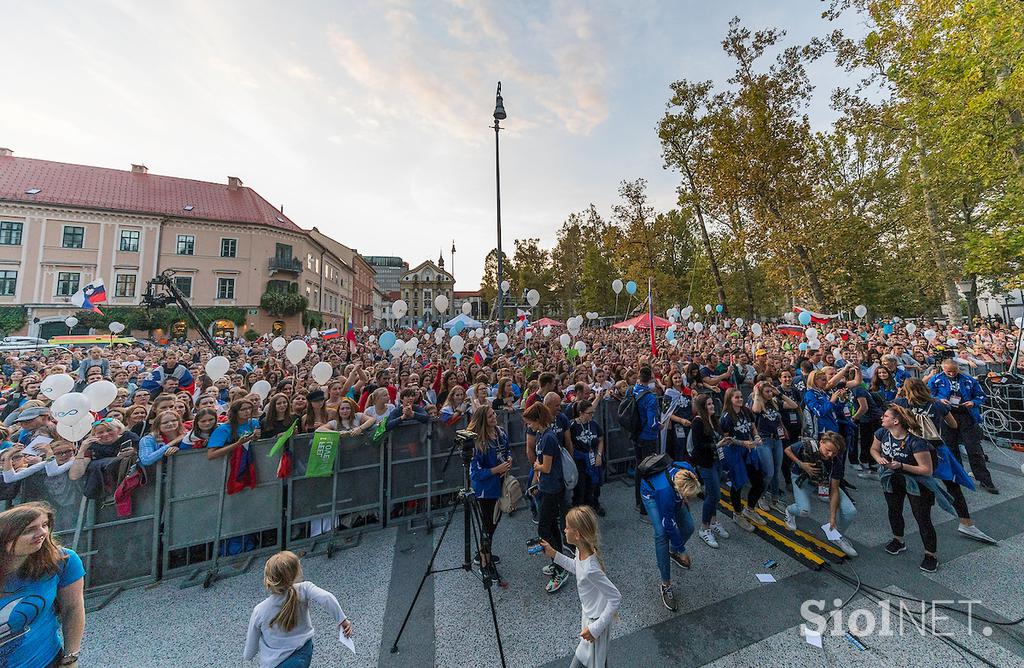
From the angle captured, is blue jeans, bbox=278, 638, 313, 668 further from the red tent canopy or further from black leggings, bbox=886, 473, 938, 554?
the red tent canopy

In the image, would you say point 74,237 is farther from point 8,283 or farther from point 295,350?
point 295,350

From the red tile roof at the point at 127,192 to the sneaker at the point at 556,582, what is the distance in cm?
4114

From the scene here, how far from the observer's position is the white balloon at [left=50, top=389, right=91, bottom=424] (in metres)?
4.22

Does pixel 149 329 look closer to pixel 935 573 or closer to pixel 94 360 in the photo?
pixel 94 360

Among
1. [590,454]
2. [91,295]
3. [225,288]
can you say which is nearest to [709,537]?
[590,454]

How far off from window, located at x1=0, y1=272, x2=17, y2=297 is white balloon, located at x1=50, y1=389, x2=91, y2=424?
135 ft

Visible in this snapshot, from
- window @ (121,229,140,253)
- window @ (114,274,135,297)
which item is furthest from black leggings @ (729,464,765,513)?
window @ (121,229,140,253)

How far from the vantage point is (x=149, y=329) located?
103ft

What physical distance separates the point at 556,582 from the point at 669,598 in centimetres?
113

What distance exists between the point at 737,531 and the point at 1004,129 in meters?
16.4

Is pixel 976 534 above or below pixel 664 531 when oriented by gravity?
below

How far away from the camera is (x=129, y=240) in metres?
32.2

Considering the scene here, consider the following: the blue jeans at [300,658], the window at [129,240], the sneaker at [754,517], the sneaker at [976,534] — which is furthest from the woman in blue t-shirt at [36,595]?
the window at [129,240]

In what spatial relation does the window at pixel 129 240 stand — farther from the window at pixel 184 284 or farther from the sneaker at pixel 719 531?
the sneaker at pixel 719 531
